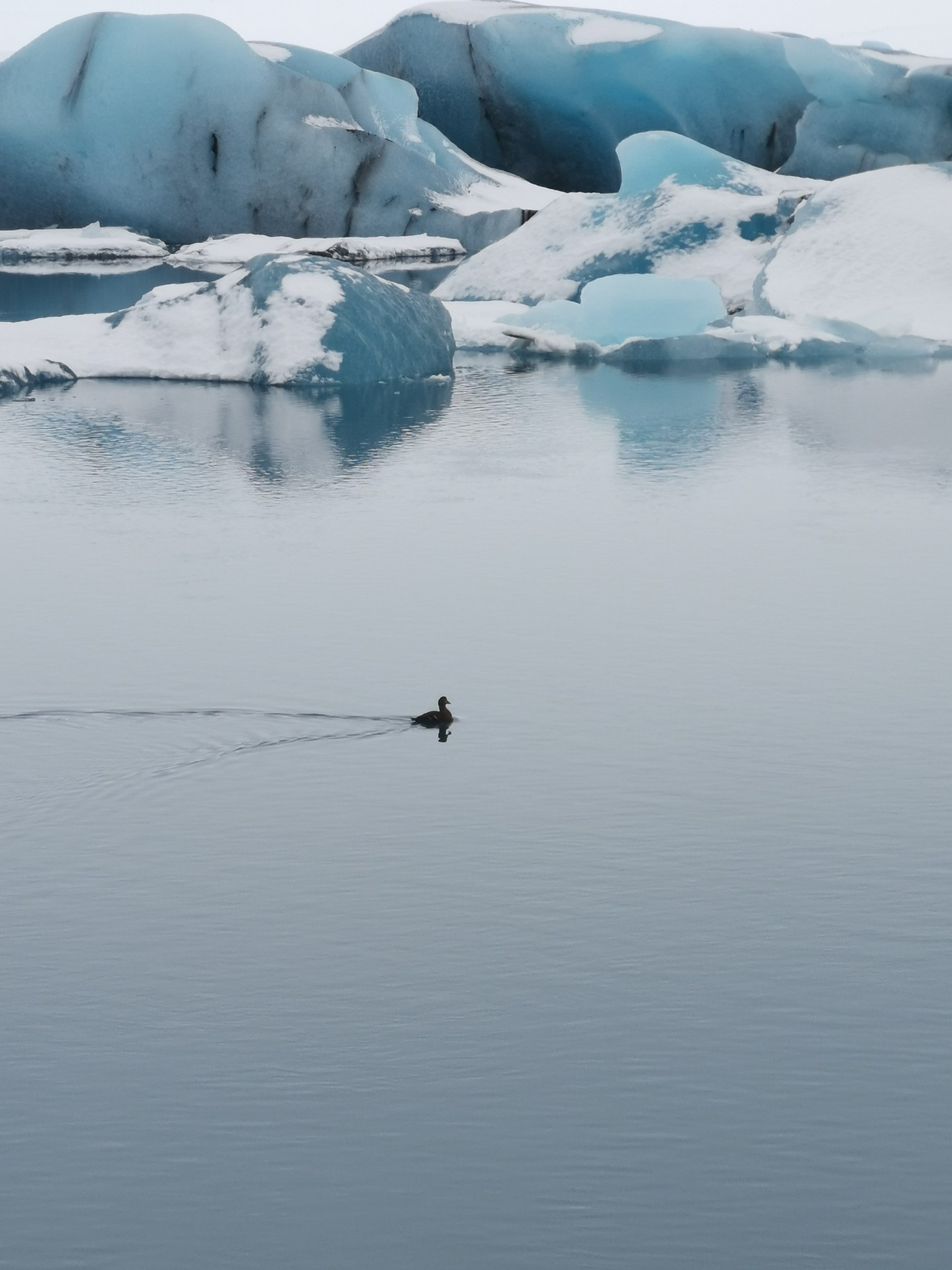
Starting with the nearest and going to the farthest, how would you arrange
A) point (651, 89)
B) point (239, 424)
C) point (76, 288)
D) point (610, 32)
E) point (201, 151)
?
point (239, 424), point (76, 288), point (201, 151), point (651, 89), point (610, 32)

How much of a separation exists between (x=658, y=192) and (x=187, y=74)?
1038cm

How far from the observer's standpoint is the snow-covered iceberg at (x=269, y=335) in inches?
520

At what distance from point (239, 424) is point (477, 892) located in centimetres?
796

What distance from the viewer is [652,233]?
17.1 m

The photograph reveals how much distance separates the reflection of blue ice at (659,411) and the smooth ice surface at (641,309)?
51 centimetres

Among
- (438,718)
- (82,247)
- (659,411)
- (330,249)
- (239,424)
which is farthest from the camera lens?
(82,247)

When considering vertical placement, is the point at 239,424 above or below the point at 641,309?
below

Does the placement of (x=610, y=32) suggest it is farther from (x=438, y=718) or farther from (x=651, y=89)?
(x=438, y=718)

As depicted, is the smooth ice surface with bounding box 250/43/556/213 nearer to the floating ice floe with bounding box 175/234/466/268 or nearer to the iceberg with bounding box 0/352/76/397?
the floating ice floe with bounding box 175/234/466/268

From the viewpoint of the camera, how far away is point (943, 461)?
988 centimetres

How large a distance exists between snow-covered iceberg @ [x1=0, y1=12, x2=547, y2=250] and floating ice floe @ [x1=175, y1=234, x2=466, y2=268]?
406 mm

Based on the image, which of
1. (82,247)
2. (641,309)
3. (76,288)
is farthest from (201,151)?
(641,309)

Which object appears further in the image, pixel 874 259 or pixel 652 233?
pixel 652 233

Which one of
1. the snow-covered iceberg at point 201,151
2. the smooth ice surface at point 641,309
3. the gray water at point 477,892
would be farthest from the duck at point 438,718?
the snow-covered iceberg at point 201,151
